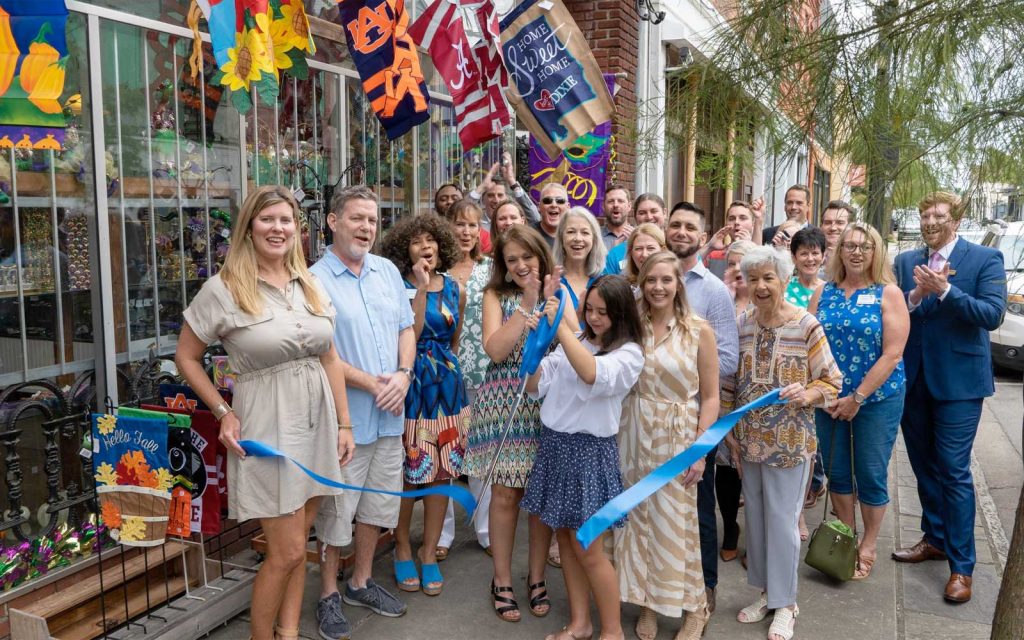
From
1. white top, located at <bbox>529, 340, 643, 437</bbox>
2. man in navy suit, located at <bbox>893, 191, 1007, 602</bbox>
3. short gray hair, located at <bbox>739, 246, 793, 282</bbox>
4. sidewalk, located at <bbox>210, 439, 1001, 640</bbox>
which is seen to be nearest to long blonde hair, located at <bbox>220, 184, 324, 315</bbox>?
white top, located at <bbox>529, 340, 643, 437</bbox>

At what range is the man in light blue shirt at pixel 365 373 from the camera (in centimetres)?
391

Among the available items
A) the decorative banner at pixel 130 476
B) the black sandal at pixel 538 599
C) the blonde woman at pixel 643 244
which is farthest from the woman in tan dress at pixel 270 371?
the blonde woman at pixel 643 244

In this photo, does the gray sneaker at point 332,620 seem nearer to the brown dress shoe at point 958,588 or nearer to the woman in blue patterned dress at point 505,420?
the woman in blue patterned dress at point 505,420

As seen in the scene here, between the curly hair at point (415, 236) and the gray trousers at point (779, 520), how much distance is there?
1819 millimetres

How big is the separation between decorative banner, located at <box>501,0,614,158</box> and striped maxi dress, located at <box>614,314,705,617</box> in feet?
7.12

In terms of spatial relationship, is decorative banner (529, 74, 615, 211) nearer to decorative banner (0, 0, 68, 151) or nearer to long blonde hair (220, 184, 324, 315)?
long blonde hair (220, 184, 324, 315)

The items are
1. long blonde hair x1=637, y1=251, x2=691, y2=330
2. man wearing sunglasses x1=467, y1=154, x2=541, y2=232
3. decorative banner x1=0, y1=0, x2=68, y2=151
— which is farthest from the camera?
man wearing sunglasses x1=467, y1=154, x2=541, y2=232

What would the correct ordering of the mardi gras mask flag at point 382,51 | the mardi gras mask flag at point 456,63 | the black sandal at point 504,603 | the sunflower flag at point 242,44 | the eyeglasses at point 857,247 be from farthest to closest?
the mardi gras mask flag at point 456,63
the mardi gras mask flag at point 382,51
the eyeglasses at point 857,247
the black sandal at point 504,603
the sunflower flag at point 242,44

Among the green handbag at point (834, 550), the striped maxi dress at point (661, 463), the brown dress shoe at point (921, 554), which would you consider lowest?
the brown dress shoe at point (921, 554)

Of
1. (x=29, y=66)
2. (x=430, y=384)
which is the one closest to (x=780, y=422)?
(x=430, y=384)

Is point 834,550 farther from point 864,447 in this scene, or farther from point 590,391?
point 590,391

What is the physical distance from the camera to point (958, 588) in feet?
14.6

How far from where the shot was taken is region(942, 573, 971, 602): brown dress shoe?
441cm

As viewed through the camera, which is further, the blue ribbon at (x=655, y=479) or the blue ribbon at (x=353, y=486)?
the blue ribbon at (x=655, y=479)
